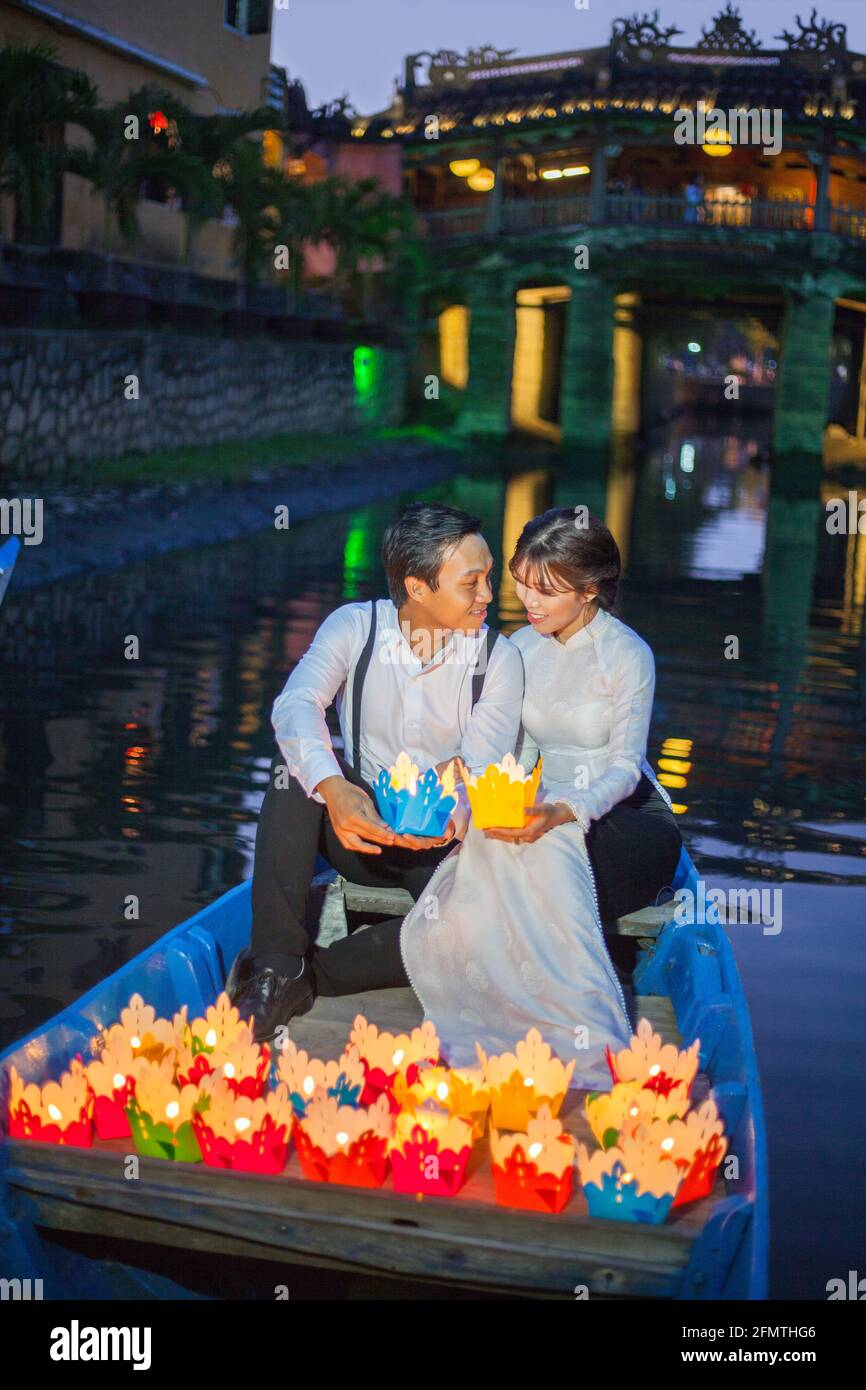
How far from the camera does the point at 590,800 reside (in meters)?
4.24

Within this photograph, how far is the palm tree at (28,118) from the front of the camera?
18328 mm

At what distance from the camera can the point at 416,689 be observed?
451cm

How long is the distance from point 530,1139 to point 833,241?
1311 inches

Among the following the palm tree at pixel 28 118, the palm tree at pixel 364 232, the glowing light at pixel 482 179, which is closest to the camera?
the palm tree at pixel 28 118

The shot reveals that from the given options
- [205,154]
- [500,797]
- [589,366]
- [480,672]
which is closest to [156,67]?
[205,154]

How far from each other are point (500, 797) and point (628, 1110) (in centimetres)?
92

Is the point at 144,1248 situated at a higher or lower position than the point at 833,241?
lower

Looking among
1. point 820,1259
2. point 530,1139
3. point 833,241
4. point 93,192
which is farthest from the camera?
point 833,241

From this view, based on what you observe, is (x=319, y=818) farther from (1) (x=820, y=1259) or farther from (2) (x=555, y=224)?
(2) (x=555, y=224)

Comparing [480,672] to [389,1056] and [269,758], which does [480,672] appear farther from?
[269,758]

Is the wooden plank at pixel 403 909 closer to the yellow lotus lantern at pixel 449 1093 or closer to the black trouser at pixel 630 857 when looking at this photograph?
the black trouser at pixel 630 857

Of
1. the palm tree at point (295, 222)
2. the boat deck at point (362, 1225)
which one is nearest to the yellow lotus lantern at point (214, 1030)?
the boat deck at point (362, 1225)

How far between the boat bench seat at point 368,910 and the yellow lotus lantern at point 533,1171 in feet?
5.00

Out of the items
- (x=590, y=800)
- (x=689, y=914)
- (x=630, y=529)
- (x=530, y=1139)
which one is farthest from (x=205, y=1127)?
(x=630, y=529)
